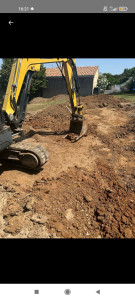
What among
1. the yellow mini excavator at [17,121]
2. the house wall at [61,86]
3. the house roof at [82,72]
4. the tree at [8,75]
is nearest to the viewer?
the yellow mini excavator at [17,121]

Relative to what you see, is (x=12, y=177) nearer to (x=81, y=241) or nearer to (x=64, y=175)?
(x=64, y=175)

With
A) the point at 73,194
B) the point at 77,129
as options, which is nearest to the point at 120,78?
the point at 77,129

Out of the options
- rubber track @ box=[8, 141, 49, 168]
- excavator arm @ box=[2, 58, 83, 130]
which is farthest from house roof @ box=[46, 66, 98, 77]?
rubber track @ box=[8, 141, 49, 168]

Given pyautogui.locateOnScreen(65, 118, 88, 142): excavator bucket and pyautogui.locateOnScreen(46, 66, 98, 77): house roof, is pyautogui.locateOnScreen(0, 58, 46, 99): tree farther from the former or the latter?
pyautogui.locateOnScreen(65, 118, 88, 142): excavator bucket

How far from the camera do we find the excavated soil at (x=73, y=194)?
3.08m

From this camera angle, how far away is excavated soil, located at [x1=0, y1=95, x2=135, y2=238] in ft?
10.1

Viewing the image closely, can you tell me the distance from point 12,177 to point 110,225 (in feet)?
9.13

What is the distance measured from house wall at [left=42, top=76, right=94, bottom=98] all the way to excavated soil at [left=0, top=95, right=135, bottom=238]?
20.4 m

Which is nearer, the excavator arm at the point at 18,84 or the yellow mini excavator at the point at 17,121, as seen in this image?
the yellow mini excavator at the point at 17,121

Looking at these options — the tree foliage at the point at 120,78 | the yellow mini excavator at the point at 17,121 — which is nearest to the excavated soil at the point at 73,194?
the yellow mini excavator at the point at 17,121

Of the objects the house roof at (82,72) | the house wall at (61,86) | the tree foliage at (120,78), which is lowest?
the house wall at (61,86)

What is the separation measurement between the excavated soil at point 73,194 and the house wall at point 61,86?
20.4 metres

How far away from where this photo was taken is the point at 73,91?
23.2 feet

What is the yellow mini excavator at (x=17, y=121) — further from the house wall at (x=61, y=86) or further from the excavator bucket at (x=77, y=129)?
the house wall at (x=61, y=86)
